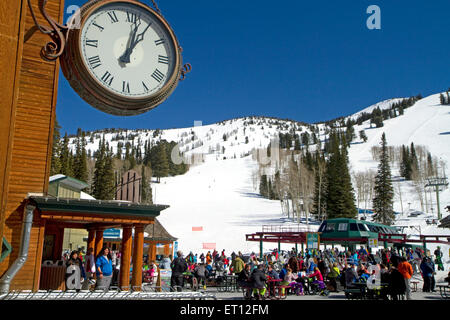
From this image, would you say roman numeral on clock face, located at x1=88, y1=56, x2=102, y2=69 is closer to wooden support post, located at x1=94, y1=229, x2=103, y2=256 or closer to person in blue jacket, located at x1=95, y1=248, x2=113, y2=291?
person in blue jacket, located at x1=95, y1=248, x2=113, y2=291

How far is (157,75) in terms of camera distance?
23.1ft

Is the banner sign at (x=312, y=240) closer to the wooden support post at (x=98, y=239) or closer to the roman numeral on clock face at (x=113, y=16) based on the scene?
the wooden support post at (x=98, y=239)

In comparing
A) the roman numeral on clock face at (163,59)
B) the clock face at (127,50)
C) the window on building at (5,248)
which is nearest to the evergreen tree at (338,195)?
the window on building at (5,248)

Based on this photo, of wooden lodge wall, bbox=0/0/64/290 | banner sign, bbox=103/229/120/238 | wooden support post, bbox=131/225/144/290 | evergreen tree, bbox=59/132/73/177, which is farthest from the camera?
evergreen tree, bbox=59/132/73/177

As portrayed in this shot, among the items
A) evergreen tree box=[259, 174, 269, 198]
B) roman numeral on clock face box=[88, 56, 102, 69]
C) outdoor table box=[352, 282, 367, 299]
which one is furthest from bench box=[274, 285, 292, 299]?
evergreen tree box=[259, 174, 269, 198]

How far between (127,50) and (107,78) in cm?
66

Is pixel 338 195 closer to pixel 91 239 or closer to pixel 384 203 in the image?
pixel 384 203

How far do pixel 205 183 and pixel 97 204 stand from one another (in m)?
105

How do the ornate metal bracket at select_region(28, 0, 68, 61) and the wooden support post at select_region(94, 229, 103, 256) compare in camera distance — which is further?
the wooden support post at select_region(94, 229, 103, 256)

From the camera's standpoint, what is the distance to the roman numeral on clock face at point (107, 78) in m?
6.52

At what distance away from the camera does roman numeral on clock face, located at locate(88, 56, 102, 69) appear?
6.43 meters

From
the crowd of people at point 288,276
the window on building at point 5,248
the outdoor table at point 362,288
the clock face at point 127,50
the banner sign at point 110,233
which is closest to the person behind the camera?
the clock face at point 127,50
